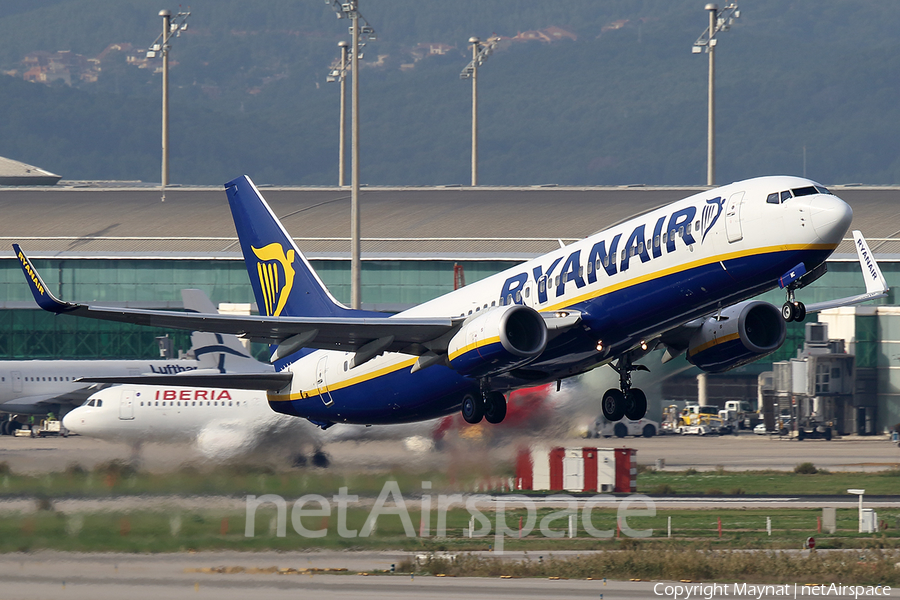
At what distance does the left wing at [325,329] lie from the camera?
3610 centimetres

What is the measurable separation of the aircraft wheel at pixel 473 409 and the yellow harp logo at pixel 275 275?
10.3m

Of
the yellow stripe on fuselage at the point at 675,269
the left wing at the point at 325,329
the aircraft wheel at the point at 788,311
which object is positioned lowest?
the left wing at the point at 325,329

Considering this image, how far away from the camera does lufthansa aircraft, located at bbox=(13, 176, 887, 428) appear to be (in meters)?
33.8

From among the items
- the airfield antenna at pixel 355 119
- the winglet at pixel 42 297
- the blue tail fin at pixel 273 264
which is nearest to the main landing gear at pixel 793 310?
the blue tail fin at pixel 273 264

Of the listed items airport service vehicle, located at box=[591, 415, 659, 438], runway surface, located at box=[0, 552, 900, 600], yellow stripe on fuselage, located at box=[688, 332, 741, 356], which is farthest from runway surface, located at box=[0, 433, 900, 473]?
yellow stripe on fuselage, located at box=[688, 332, 741, 356]

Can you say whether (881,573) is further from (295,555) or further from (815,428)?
(815,428)

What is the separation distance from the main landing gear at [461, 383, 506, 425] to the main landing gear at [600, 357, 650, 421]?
3624 millimetres

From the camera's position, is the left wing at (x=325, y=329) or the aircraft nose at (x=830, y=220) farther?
the left wing at (x=325, y=329)

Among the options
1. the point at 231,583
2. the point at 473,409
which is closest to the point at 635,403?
the point at 473,409

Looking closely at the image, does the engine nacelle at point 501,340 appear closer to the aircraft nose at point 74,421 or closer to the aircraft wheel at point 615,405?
the aircraft wheel at point 615,405

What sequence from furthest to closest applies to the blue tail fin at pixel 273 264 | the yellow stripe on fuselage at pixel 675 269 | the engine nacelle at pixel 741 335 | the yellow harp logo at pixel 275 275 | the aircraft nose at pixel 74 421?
the aircraft nose at pixel 74 421 → the yellow harp logo at pixel 275 275 → the blue tail fin at pixel 273 264 → the engine nacelle at pixel 741 335 → the yellow stripe on fuselage at pixel 675 269

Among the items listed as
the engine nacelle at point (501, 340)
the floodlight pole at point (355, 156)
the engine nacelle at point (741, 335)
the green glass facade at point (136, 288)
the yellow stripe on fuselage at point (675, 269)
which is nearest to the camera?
the yellow stripe on fuselage at point (675, 269)

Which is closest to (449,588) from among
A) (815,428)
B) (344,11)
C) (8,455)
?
(8,455)

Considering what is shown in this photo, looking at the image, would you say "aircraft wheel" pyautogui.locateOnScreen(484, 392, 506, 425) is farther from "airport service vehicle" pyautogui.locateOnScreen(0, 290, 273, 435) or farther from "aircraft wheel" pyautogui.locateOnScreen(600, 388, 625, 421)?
"airport service vehicle" pyautogui.locateOnScreen(0, 290, 273, 435)
